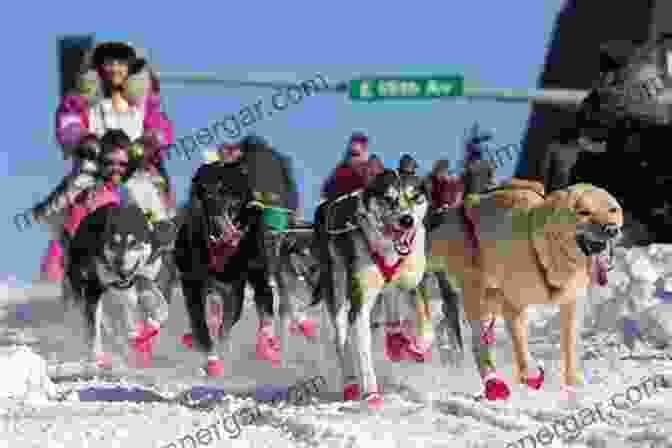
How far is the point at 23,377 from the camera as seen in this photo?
7852 mm

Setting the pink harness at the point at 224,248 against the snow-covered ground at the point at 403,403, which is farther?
the pink harness at the point at 224,248

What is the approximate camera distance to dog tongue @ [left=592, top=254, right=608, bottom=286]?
6.73 metres

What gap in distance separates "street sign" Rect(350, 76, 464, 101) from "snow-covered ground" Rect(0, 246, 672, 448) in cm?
403

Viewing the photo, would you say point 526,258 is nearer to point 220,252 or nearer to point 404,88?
point 220,252

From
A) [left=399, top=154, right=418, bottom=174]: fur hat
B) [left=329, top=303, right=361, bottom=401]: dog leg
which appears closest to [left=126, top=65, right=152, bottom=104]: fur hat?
[left=399, top=154, right=418, bottom=174]: fur hat

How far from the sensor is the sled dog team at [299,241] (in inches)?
278

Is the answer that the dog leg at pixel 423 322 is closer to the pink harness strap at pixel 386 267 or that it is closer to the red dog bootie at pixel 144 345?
the pink harness strap at pixel 386 267

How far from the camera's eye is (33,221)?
38.6ft

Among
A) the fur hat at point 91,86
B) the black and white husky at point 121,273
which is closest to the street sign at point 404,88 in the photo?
the fur hat at point 91,86

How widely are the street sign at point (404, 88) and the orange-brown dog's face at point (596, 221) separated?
8075 millimetres

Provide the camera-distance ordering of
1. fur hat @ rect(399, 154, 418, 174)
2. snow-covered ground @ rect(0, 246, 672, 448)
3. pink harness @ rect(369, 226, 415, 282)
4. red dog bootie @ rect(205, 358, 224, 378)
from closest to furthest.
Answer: snow-covered ground @ rect(0, 246, 672, 448), pink harness @ rect(369, 226, 415, 282), fur hat @ rect(399, 154, 418, 174), red dog bootie @ rect(205, 358, 224, 378)

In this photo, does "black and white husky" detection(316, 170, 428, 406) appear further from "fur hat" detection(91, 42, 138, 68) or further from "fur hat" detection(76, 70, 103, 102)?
"fur hat" detection(76, 70, 103, 102)

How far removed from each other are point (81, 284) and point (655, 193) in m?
7.08

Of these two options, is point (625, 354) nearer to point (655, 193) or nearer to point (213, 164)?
point (213, 164)
